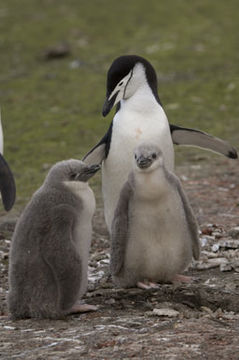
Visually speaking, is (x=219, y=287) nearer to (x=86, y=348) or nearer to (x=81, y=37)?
(x=86, y=348)

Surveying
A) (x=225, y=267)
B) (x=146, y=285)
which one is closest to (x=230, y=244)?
(x=225, y=267)

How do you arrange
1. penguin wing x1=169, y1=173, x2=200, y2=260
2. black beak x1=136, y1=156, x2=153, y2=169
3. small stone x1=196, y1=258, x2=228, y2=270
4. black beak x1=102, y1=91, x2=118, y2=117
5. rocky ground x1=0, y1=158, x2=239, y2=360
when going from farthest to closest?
black beak x1=102, y1=91, x2=118, y2=117, small stone x1=196, y1=258, x2=228, y2=270, penguin wing x1=169, y1=173, x2=200, y2=260, black beak x1=136, y1=156, x2=153, y2=169, rocky ground x1=0, y1=158, x2=239, y2=360

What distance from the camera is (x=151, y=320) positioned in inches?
151

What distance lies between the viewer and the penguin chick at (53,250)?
12.8ft

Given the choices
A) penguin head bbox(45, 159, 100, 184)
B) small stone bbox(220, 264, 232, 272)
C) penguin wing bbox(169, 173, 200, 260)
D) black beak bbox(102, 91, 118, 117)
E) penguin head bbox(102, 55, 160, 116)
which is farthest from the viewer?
penguin head bbox(102, 55, 160, 116)

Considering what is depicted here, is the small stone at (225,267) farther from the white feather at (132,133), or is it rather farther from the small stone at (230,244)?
the white feather at (132,133)

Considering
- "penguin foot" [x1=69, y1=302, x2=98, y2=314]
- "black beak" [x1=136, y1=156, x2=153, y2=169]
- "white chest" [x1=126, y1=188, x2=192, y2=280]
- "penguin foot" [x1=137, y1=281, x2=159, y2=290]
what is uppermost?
"black beak" [x1=136, y1=156, x2=153, y2=169]

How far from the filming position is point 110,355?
3338 mm

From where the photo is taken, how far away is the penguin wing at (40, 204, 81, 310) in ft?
12.8

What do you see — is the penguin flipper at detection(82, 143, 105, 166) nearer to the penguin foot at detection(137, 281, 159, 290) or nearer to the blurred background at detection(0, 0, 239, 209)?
the penguin foot at detection(137, 281, 159, 290)

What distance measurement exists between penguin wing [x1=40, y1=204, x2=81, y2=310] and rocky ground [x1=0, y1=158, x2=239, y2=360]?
0.55ft

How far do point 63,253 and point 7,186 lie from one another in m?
1.11

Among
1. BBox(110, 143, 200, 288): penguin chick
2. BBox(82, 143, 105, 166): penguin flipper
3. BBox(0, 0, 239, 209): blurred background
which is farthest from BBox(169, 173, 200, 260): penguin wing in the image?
BBox(0, 0, 239, 209): blurred background

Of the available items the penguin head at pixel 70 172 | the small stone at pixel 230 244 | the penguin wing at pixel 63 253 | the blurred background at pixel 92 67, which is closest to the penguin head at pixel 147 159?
the penguin head at pixel 70 172
